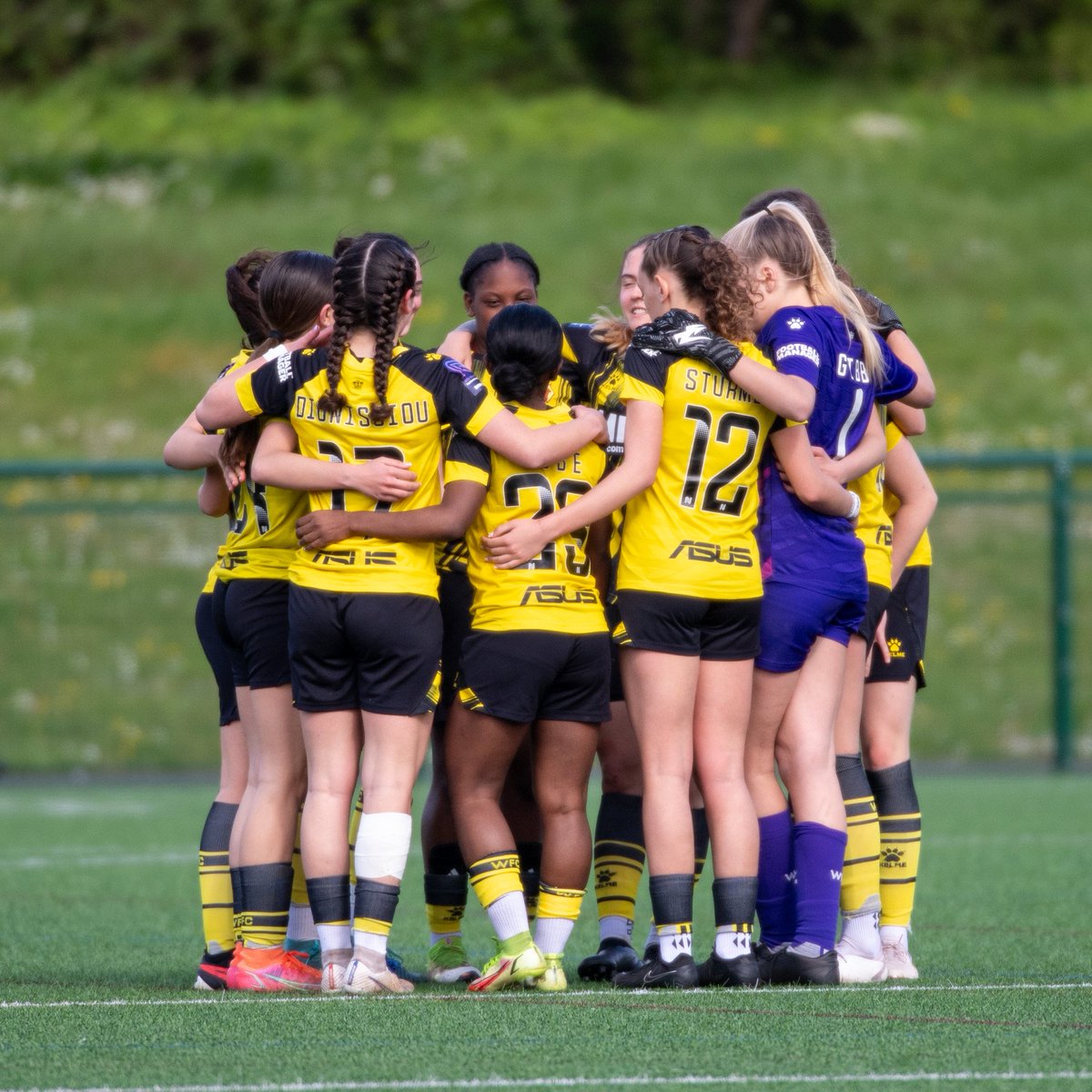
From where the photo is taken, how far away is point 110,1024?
4.03 m

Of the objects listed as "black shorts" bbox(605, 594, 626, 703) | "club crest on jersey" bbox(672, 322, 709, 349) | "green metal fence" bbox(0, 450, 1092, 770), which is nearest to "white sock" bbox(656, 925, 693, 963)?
"black shorts" bbox(605, 594, 626, 703)

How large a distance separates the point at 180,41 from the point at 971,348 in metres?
13.6

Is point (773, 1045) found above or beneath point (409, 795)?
beneath

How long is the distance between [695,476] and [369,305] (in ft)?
3.07

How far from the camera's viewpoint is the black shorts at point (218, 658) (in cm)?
500

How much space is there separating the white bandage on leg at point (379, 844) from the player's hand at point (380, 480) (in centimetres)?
81

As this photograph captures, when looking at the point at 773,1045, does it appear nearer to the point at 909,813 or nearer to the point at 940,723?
the point at 909,813

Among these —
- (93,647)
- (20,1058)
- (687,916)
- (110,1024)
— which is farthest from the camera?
(93,647)

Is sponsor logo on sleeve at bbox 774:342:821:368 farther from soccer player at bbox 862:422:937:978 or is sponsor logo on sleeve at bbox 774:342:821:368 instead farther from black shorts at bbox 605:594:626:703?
black shorts at bbox 605:594:626:703

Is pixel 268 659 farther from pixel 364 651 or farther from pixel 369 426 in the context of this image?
pixel 369 426

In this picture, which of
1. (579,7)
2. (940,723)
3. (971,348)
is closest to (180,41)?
(579,7)

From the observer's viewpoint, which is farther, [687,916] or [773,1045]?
[687,916]

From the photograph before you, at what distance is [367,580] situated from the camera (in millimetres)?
4508

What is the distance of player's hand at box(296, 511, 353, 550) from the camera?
451 cm
